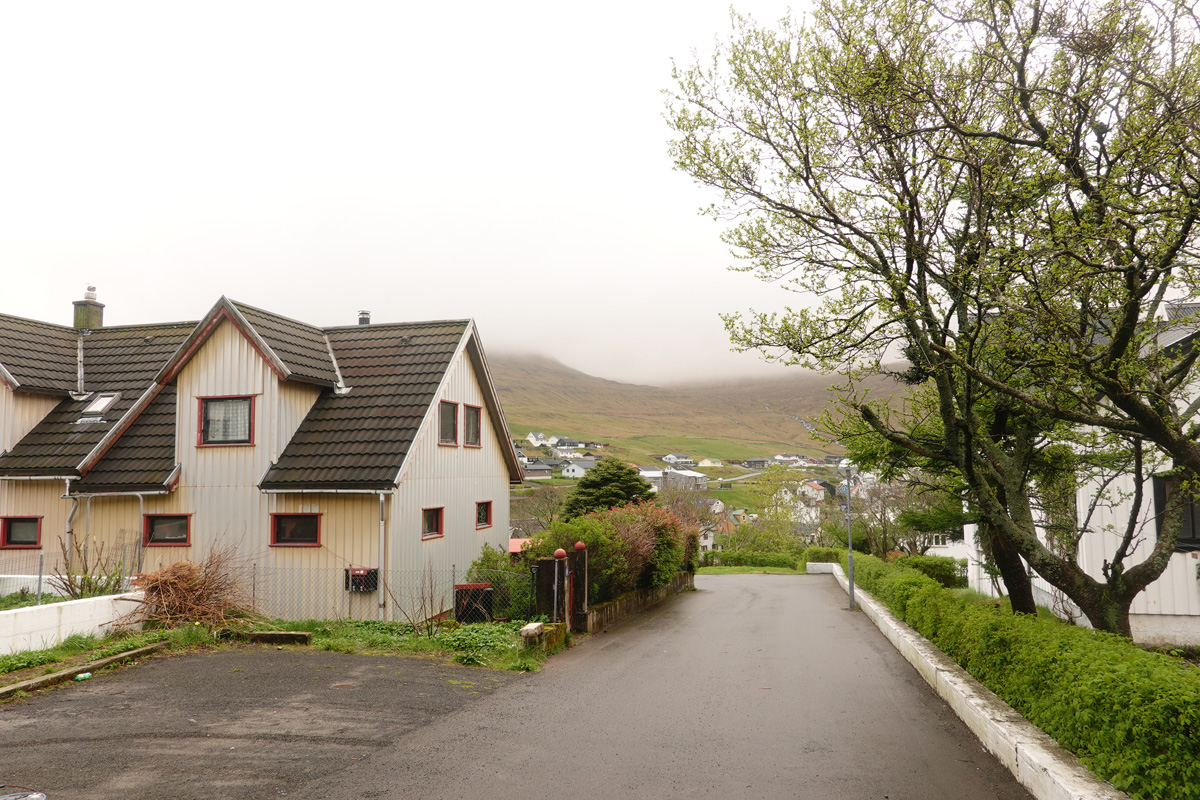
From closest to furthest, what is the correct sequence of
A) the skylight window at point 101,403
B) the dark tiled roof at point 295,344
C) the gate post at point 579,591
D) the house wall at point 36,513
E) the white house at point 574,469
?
the gate post at point 579,591 → the dark tiled roof at point 295,344 → the house wall at point 36,513 → the skylight window at point 101,403 → the white house at point 574,469

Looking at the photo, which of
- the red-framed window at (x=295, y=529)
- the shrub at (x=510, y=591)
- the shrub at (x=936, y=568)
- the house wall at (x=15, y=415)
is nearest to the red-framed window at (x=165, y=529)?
the red-framed window at (x=295, y=529)

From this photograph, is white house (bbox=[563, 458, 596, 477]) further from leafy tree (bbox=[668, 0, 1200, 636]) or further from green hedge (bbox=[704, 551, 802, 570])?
leafy tree (bbox=[668, 0, 1200, 636])

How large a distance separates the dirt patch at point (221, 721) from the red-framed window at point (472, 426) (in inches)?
359

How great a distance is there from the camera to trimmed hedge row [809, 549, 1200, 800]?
542 cm

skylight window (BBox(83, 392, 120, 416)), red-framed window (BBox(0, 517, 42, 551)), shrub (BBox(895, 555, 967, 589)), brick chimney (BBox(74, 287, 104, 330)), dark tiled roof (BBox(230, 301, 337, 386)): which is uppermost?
brick chimney (BBox(74, 287, 104, 330))

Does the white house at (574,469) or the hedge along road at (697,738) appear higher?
the white house at (574,469)

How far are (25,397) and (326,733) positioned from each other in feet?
54.9

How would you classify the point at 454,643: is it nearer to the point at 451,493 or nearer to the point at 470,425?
the point at 451,493

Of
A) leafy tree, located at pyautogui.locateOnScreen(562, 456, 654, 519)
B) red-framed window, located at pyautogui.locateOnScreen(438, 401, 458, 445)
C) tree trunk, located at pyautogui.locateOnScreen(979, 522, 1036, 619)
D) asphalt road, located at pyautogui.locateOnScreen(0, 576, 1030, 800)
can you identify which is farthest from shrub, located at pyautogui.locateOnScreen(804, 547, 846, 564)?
tree trunk, located at pyautogui.locateOnScreen(979, 522, 1036, 619)

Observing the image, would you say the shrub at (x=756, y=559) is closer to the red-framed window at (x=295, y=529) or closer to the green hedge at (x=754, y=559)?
the green hedge at (x=754, y=559)

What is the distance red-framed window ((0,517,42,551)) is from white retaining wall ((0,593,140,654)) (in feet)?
24.3

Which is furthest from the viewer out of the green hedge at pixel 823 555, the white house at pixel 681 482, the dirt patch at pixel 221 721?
the white house at pixel 681 482

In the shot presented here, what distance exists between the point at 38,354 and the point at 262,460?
848cm

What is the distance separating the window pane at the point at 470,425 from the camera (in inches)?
813
